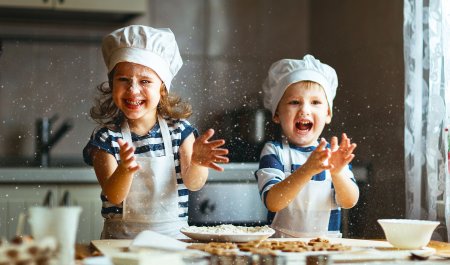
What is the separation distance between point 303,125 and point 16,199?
954mm

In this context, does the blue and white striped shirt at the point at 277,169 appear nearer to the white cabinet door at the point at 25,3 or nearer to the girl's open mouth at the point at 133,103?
the girl's open mouth at the point at 133,103

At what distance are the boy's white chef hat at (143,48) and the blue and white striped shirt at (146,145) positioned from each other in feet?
0.33

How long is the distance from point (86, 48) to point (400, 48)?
98 cm

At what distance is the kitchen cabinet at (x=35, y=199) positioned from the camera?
6.81ft

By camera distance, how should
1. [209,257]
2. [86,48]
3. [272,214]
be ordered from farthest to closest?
[86,48], [272,214], [209,257]

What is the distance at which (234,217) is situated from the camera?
219 cm

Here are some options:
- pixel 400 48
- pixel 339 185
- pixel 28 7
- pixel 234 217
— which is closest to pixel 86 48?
pixel 28 7

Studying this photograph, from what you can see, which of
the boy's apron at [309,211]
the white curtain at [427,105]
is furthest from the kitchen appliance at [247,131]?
the boy's apron at [309,211]

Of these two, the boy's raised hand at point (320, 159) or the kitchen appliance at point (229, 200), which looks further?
the kitchen appliance at point (229, 200)

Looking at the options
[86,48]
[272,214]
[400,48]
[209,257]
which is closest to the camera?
[209,257]

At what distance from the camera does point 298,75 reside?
157 centimetres

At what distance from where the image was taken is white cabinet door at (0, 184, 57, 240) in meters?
2.07

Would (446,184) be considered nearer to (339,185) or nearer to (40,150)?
(339,185)

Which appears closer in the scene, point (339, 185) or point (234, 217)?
point (339, 185)
